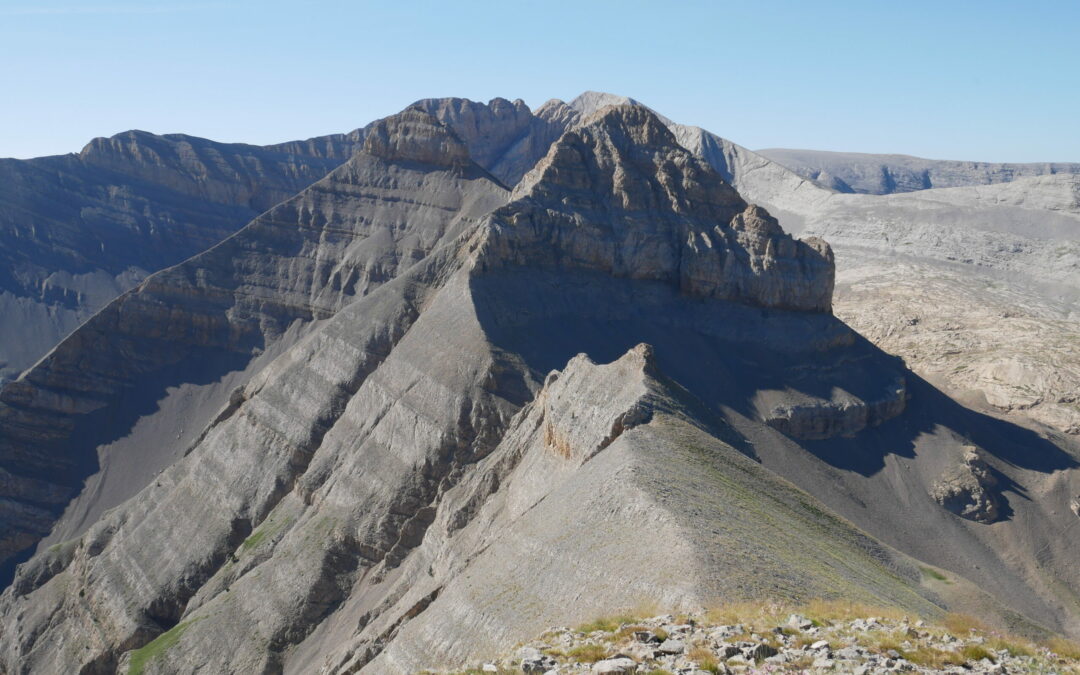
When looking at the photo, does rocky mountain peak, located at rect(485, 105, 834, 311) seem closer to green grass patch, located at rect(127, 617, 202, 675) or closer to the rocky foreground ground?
green grass patch, located at rect(127, 617, 202, 675)

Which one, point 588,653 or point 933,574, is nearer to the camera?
point 588,653

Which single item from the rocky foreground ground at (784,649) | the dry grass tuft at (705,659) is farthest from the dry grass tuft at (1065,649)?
the dry grass tuft at (705,659)

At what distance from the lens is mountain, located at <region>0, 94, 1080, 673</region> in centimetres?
3859

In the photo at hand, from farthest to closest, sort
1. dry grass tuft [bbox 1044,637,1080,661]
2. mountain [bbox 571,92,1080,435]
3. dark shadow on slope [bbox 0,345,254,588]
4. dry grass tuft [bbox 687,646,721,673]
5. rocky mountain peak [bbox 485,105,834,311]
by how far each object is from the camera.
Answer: mountain [bbox 571,92,1080,435] < dark shadow on slope [bbox 0,345,254,588] < rocky mountain peak [bbox 485,105,834,311] < dry grass tuft [bbox 1044,637,1080,661] < dry grass tuft [bbox 687,646,721,673]

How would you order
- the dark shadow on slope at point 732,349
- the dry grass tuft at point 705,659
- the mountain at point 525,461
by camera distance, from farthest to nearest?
the dark shadow on slope at point 732,349 → the mountain at point 525,461 → the dry grass tuft at point 705,659

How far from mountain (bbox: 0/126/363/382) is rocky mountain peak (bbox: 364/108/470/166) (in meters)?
63.9

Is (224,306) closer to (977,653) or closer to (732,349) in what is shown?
(732,349)

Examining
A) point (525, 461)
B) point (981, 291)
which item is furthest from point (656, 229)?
point (981, 291)

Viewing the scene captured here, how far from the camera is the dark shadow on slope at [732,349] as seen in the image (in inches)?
3044

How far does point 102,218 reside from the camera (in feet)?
564

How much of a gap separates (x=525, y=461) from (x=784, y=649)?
113 ft

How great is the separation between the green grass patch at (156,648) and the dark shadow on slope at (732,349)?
32.8 m

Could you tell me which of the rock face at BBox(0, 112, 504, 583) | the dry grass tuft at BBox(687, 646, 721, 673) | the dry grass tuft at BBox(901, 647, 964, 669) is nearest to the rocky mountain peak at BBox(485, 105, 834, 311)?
the rock face at BBox(0, 112, 504, 583)

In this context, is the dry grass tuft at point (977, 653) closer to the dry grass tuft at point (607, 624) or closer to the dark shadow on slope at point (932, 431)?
the dry grass tuft at point (607, 624)
